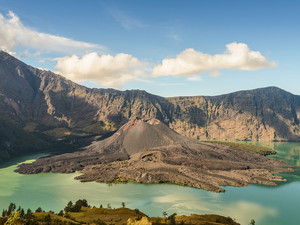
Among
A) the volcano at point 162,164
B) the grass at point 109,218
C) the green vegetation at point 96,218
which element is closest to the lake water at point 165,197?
the volcano at point 162,164

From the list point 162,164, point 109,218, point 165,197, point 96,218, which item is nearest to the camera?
point 96,218

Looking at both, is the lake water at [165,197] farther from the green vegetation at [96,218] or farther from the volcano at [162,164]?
the green vegetation at [96,218]

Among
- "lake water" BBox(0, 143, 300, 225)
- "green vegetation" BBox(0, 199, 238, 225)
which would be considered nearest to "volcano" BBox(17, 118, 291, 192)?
"lake water" BBox(0, 143, 300, 225)

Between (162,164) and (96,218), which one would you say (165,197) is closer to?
(96,218)

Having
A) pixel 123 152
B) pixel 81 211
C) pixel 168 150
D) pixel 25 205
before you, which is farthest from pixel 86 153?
pixel 81 211

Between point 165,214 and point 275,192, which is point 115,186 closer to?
point 165,214

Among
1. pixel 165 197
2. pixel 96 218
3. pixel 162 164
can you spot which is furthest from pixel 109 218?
pixel 162 164
